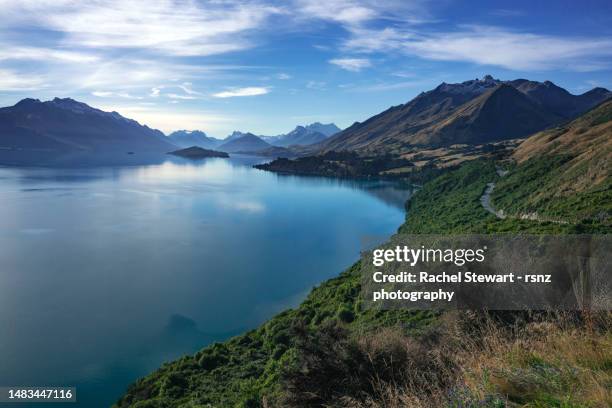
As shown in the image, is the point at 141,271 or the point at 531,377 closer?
the point at 531,377

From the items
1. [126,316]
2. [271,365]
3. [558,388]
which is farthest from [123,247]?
[558,388]

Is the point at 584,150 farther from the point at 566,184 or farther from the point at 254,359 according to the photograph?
the point at 254,359

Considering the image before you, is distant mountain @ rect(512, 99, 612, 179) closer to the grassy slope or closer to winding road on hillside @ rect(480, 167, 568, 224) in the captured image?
winding road on hillside @ rect(480, 167, 568, 224)

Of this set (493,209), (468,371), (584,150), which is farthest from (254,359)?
(584,150)

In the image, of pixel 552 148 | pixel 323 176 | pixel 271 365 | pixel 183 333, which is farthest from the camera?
pixel 323 176

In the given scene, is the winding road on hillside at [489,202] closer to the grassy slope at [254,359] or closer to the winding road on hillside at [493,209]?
the winding road on hillside at [493,209]

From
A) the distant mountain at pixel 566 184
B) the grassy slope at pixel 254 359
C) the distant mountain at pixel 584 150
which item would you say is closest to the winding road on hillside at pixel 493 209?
the distant mountain at pixel 566 184

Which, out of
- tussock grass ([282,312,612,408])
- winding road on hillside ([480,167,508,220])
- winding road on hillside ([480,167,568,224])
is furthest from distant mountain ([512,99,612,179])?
tussock grass ([282,312,612,408])

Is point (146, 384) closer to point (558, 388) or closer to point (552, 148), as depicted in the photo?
point (558, 388)
